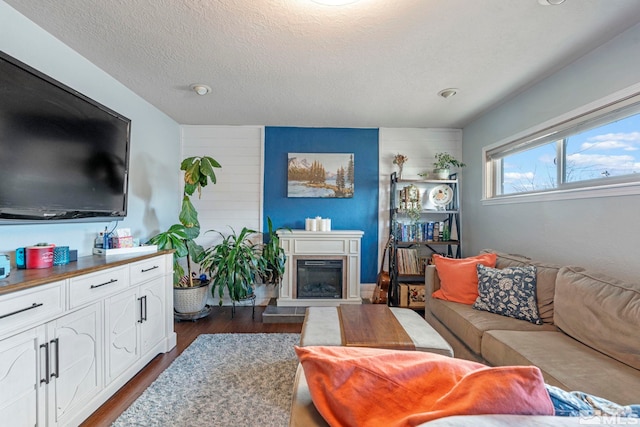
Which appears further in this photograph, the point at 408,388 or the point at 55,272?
the point at 55,272

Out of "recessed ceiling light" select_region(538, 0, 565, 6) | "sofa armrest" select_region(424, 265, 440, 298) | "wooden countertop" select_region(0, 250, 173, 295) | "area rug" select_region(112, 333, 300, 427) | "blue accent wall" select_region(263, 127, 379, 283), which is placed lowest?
"area rug" select_region(112, 333, 300, 427)

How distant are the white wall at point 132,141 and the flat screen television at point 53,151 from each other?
0.55 feet

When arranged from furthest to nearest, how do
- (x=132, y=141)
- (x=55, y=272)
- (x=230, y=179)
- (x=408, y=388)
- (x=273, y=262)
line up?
(x=230, y=179)
(x=273, y=262)
(x=132, y=141)
(x=55, y=272)
(x=408, y=388)

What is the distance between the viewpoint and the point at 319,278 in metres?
3.56

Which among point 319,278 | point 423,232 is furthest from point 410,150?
point 319,278

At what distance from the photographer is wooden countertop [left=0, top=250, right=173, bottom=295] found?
1.20m

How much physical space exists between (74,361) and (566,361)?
2.58 m

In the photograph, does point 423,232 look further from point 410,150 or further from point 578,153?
point 578,153

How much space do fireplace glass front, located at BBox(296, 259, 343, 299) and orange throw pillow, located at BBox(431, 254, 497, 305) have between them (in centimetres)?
128

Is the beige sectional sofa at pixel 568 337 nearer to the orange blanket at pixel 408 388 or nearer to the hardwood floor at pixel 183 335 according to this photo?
the orange blanket at pixel 408 388

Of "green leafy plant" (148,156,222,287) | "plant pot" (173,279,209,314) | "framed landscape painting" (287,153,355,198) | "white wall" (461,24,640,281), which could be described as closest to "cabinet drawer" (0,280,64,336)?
"green leafy plant" (148,156,222,287)

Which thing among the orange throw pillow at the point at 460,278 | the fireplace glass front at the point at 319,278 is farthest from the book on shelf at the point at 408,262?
the orange throw pillow at the point at 460,278

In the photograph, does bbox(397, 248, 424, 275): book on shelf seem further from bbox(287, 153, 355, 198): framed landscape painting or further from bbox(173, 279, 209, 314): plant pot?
bbox(173, 279, 209, 314): plant pot

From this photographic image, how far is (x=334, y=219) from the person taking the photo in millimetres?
3750
